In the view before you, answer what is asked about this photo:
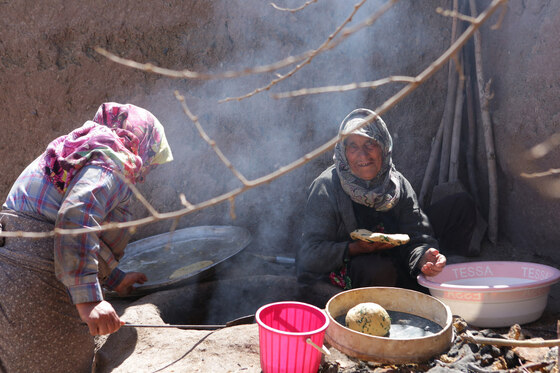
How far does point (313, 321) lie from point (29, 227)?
132cm

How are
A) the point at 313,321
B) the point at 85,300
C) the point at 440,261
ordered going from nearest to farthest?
the point at 85,300 → the point at 313,321 → the point at 440,261

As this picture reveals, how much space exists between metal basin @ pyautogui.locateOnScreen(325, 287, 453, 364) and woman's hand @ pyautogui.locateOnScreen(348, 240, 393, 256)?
517mm

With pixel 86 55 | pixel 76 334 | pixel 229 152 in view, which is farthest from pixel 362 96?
pixel 76 334

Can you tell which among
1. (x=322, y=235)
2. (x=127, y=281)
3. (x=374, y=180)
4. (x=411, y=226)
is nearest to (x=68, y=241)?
(x=127, y=281)

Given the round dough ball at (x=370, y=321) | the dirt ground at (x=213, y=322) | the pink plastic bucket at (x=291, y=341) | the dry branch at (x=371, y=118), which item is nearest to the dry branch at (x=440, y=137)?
the dirt ground at (x=213, y=322)

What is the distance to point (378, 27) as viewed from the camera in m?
4.32

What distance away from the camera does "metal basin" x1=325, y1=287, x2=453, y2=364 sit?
2.12 m

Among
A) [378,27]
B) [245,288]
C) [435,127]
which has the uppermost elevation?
[378,27]

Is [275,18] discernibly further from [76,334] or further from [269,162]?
[76,334]

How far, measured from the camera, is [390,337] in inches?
92.4

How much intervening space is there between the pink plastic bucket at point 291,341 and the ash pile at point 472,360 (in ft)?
0.59

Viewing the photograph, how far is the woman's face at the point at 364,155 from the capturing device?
3.18 meters

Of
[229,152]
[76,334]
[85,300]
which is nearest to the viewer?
Result: [85,300]

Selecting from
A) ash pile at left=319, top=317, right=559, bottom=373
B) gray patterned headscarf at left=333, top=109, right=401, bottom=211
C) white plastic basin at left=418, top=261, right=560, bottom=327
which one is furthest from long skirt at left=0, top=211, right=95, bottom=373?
white plastic basin at left=418, top=261, right=560, bottom=327
